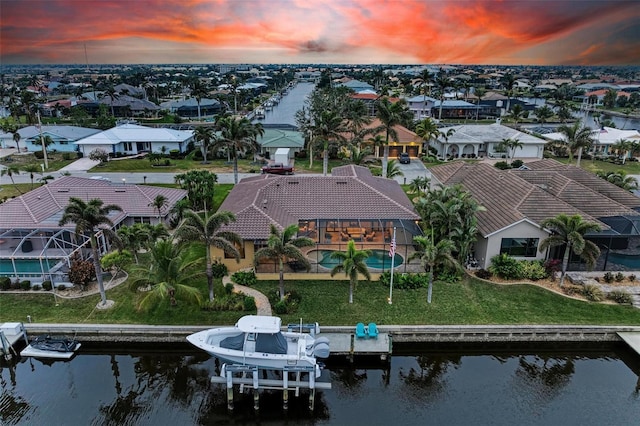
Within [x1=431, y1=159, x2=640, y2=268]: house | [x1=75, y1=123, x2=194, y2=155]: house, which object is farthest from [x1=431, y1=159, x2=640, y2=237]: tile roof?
[x1=75, y1=123, x2=194, y2=155]: house

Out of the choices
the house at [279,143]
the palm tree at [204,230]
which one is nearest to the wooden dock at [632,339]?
the palm tree at [204,230]

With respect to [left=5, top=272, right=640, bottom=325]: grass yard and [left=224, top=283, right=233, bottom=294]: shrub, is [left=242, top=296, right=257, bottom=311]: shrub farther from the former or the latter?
[left=224, top=283, right=233, bottom=294]: shrub

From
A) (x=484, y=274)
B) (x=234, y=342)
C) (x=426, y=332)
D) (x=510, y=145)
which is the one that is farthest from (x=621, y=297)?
(x=510, y=145)

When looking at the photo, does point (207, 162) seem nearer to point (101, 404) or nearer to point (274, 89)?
point (101, 404)

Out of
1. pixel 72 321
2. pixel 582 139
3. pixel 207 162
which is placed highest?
pixel 582 139

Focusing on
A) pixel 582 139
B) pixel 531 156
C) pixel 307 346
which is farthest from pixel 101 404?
pixel 531 156
